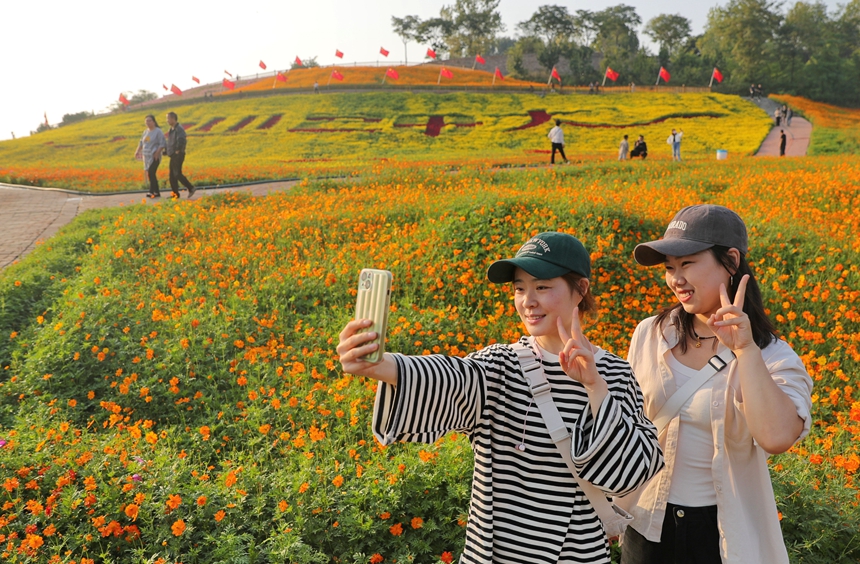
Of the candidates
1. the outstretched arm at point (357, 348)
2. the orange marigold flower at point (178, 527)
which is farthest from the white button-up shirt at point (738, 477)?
the orange marigold flower at point (178, 527)

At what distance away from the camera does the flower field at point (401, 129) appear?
2514 centimetres

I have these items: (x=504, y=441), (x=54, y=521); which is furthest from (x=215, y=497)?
(x=504, y=441)

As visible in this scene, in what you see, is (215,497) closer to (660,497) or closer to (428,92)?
(660,497)

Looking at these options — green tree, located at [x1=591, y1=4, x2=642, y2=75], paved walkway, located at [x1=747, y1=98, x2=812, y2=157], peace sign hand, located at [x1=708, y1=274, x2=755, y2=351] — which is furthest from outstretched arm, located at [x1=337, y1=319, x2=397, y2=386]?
green tree, located at [x1=591, y1=4, x2=642, y2=75]

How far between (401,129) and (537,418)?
31.2 meters

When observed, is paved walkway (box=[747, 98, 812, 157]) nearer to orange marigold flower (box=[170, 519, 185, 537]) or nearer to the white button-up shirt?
the white button-up shirt

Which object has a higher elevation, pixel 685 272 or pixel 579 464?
pixel 685 272

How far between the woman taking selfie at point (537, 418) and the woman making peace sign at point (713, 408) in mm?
294

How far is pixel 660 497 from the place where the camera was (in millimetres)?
1872

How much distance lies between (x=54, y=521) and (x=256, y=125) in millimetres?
33680

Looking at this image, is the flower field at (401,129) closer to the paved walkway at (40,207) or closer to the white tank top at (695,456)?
the paved walkway at (40,207)

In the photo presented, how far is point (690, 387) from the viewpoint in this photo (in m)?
1.88

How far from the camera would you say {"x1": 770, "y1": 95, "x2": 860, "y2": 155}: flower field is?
70.2ft

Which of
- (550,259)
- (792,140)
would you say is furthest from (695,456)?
(792,140)
